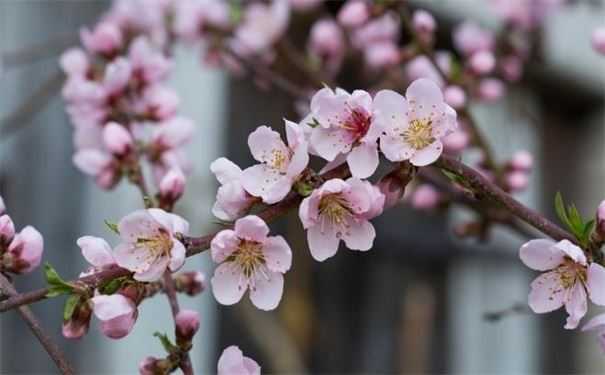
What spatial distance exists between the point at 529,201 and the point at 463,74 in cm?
298

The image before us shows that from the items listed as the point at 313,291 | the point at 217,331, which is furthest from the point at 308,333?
the point at 217,331

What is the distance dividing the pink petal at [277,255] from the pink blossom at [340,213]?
0.02 metres

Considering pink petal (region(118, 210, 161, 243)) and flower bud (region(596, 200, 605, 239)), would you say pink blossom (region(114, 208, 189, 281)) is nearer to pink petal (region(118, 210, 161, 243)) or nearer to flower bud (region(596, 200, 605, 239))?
pink petal (region(118, 210, 161, 243))

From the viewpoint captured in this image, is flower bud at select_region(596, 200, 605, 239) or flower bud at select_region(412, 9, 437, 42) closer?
flower bud at select_region(596, 200, 605, 239)

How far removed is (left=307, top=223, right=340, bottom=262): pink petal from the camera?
0.81 meters

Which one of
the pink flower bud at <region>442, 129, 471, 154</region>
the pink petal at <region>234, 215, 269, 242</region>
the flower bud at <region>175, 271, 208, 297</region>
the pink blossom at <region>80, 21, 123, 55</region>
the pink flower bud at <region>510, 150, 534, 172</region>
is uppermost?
the pink blossom at <region>80, 21, 123, 55</region>

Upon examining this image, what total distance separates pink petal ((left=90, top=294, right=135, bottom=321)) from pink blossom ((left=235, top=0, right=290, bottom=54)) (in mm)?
1076

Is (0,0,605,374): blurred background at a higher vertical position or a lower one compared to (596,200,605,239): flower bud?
higher

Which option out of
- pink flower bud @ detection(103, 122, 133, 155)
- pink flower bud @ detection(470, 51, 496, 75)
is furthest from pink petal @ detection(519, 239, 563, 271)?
pink flower bud @ detection(470, 51, 496, 75)

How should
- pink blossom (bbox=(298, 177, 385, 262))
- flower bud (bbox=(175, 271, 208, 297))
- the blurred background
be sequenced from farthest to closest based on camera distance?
the blurred background → flower bud (bbox=(175, 271, 208, 297)) → pink blossom (bbox=(298, 177, 385, 262))

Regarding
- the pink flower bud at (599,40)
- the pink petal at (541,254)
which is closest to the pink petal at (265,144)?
the pink petal at (541,254)

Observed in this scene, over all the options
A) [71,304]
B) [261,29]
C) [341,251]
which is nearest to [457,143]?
[261,29]

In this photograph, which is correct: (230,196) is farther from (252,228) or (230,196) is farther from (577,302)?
(577,302)

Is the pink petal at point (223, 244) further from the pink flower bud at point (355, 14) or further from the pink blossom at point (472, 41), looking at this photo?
the pink blossom at point (472, 41)
